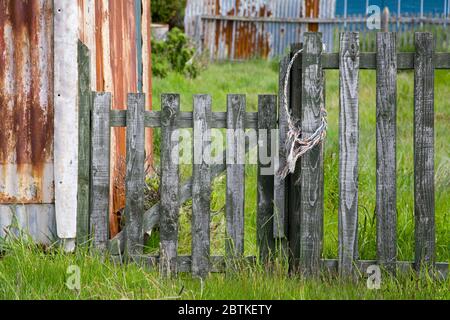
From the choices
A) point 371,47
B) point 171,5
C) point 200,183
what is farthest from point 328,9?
point 200,183

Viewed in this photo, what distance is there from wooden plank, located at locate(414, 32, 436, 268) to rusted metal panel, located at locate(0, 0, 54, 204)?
2.40 m

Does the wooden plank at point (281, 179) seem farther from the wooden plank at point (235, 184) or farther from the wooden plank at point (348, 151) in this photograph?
the wooden plank at point (348, 151)

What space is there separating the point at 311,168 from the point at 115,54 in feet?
Result: 7.08

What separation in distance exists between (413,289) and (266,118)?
139cm

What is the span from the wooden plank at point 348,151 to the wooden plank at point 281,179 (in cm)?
36

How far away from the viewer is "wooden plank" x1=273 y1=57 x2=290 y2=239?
204 inches

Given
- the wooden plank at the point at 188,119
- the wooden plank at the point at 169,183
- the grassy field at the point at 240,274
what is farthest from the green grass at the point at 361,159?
the wooden plank at the point at 188,119

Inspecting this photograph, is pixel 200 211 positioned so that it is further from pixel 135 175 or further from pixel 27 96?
pixel 27 96

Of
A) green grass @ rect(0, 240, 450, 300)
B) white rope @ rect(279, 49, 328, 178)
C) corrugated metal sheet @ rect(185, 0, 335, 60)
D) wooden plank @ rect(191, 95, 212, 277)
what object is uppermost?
corrugated metal sheet @ rect(185, 0, 335, 60)

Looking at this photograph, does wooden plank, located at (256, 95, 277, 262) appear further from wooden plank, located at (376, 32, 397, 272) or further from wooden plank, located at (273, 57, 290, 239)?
wooden plank, located at (376, 32, 397, 272)

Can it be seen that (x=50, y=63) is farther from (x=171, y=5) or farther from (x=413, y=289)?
(x=171, y=5)

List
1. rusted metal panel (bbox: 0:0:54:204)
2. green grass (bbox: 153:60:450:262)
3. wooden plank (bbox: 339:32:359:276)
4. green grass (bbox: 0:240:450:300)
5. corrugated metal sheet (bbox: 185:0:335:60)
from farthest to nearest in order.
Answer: corrugated metal sheet (bbox: 185:0:335:60) → green grass (bbox: 153:60:450:262) → rusted metal panel (bbox: 0:0:54:204) → wooden plank (bbox: 339:32:359:276) → green grass (bbox: 0:240:450:300)

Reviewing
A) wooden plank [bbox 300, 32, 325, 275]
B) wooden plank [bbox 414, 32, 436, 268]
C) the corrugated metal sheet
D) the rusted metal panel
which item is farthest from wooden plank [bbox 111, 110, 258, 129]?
the corrugated metal sheet

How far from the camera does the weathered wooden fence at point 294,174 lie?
16.7ft
